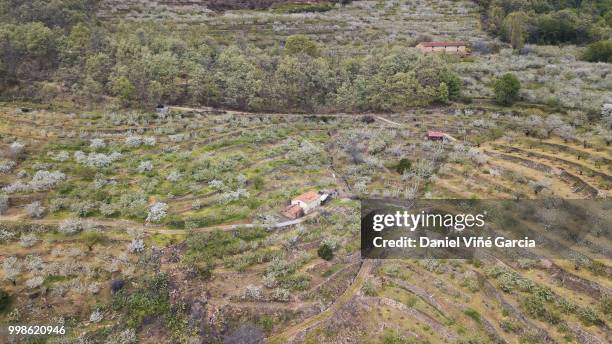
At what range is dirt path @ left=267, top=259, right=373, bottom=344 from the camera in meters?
25.3

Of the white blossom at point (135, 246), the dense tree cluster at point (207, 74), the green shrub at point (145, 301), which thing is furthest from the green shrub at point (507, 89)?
the green shrub at point (145, 301)

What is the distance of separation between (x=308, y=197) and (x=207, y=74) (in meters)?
31.2

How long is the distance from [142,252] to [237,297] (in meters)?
8.43

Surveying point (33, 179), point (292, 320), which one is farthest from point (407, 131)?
point (33, 179)

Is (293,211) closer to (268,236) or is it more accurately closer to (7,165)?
(268,236)

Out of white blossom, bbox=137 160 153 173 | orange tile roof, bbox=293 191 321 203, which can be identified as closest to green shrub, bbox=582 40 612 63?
orange tile roof, bbox=293 191 321 203

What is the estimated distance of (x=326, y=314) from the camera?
26.6 metres

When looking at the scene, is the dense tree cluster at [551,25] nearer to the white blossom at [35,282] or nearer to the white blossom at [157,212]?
the white blossom at [157,212]

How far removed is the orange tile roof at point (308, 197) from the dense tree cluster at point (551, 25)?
5811cm

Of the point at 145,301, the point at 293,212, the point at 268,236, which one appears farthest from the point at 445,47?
the point at 145,301

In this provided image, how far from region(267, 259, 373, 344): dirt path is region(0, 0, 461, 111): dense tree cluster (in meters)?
31.7

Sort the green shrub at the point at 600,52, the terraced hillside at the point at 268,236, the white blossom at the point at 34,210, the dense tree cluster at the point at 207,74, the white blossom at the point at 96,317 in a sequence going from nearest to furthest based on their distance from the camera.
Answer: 1. the terraced hillside at the point at 268,236
2. the white blossom at the point at 96,317
3. the white blossom at the point at 34,210
4. the dense tree cluster at the point at 207,74
5. the green shrub at the point at 600,52

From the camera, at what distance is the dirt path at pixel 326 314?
25341 mm

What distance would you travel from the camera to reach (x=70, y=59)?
2530 inches
